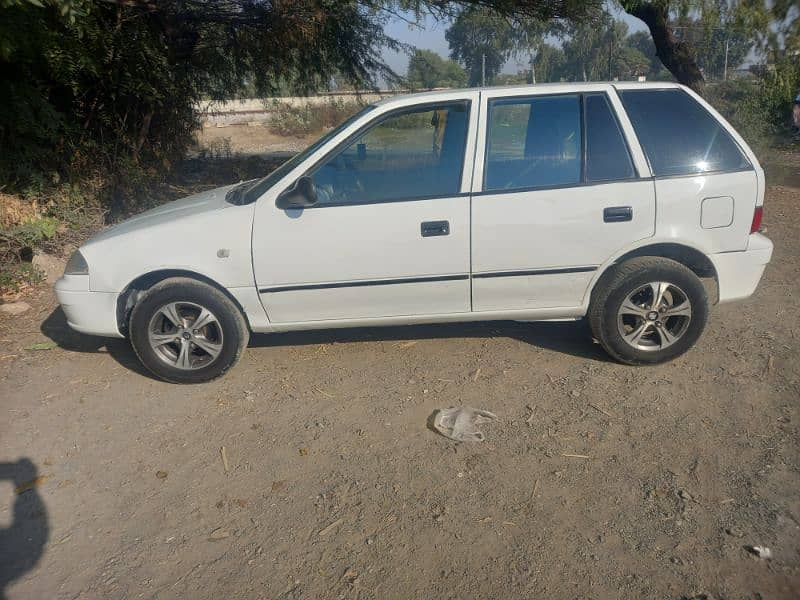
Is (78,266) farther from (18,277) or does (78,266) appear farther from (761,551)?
(761,551)

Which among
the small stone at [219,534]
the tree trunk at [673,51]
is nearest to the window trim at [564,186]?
the small stone at [219,534]

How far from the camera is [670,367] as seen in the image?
4621mm

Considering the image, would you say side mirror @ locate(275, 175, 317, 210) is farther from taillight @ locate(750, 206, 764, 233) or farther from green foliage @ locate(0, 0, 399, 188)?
green foliage @ locate(0, 0, 399, 188)

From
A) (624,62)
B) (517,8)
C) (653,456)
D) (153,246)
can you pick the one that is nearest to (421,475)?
(653,456)

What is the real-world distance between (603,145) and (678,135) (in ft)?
1.68

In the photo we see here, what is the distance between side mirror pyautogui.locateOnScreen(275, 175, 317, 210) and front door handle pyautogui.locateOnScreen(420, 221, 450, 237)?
0.71 m

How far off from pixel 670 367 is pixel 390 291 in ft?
6.53

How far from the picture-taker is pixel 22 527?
329cm

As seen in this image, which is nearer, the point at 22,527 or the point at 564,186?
the point at 22,527

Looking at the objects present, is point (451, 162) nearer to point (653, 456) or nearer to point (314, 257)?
point (314, 257)

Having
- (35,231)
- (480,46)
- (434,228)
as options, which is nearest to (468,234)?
(434,228)

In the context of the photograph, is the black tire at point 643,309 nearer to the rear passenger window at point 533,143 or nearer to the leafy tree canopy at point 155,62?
the rear passenger window at point 533,143

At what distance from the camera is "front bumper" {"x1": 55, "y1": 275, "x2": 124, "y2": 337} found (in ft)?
14.8

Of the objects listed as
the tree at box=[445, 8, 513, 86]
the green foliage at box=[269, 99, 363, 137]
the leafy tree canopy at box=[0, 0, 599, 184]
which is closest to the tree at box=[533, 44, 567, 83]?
the tree at box=[445, 8, 513, 86]
